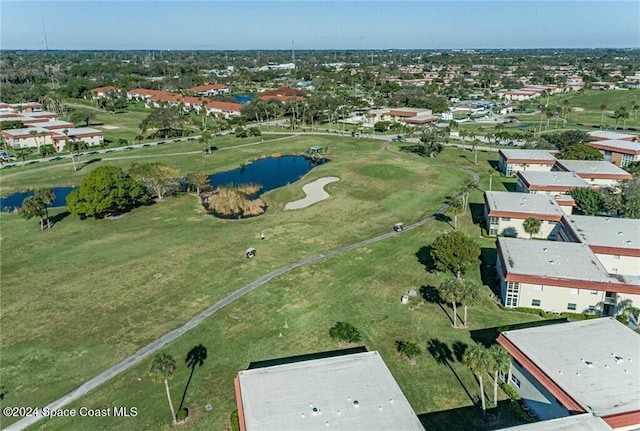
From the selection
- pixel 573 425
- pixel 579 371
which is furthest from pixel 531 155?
pixel 573 425

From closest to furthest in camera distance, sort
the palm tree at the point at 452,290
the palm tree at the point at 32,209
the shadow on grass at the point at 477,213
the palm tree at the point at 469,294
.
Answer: the palm tree at the point at 469,294 → the palm tree at the point at 452,290 → the palm tree at the point at 32,209 → the shadow on grass at the point at 477,213

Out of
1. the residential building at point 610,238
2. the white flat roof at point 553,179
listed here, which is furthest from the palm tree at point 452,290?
the white flat roof at point 553,179

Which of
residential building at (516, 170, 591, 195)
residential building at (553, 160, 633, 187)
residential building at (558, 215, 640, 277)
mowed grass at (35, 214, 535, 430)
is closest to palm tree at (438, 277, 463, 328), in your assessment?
mowed grass at (35, 214, 535, 430)

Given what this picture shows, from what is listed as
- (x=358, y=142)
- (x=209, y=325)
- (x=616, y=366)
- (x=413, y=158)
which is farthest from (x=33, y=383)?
(x=358, y=142)

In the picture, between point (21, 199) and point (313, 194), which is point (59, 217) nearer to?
point (21, 199)

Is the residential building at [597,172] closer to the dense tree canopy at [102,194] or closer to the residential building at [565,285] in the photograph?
the residential building at [565,285]

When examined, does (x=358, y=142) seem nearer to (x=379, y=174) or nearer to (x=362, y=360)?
(x=379, y=174)
